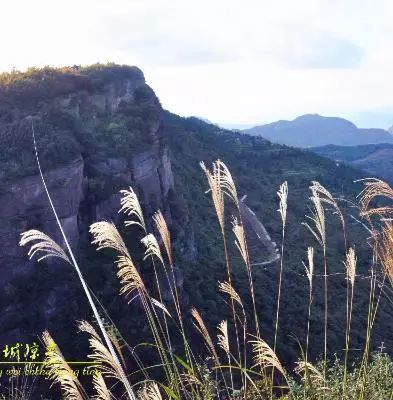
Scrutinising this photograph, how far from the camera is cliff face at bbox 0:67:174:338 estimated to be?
18.9m

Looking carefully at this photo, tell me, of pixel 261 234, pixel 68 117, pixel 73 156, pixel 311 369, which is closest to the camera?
pixel 311 369

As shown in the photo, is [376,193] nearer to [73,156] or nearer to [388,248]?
[388,248]

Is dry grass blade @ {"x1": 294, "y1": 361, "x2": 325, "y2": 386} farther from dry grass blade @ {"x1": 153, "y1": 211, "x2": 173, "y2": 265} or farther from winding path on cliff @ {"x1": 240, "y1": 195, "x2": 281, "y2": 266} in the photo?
winding path on cliff @ {"x1": 240, "y1": 195, "x2": 281, "y2": 266}

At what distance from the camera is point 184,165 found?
45.6 metres

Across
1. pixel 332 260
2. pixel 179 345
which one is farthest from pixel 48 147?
pixel 332 260

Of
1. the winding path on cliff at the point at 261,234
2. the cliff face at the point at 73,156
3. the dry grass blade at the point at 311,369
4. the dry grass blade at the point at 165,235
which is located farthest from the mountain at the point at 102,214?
the dry grass blade at the point at 165,235

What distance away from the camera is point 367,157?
144500mm

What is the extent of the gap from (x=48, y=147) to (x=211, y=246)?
14.0 m

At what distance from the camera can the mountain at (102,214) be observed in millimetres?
18828

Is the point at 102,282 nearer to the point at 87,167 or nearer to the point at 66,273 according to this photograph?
the point at 66,273

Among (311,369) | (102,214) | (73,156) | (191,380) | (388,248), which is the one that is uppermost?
(73,156)

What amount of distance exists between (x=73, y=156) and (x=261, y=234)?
Answer: 2170cm

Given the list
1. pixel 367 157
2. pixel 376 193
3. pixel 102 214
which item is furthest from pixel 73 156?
pixel 367 157

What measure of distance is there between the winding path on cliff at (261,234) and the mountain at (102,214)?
201mm
